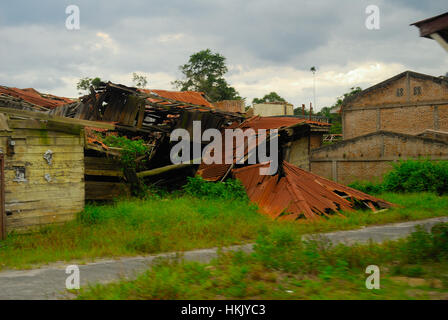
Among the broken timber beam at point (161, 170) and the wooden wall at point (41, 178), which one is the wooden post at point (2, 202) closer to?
the wooden wall at point (41, 178)

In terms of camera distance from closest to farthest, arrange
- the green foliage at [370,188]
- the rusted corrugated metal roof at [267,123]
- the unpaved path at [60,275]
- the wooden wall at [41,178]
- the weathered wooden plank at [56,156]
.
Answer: the unpaved path at [60,275]
the wooden wall at [41,178]
the weathered wooden plank at [56,156]
the green foliage at [370,188]
the rusted corrugated metal roof at [267,123]

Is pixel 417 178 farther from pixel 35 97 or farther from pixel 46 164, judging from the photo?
pixel 35 97

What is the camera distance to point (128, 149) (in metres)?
14.0

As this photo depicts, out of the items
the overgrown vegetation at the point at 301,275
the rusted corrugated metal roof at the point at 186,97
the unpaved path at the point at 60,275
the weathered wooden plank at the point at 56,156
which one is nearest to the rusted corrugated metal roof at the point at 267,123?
the rusted corrugated metal roof at the point at 186,97

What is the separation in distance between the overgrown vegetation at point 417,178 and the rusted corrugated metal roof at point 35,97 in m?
15.9

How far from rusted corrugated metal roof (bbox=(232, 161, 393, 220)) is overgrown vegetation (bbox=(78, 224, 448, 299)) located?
4.77 meters

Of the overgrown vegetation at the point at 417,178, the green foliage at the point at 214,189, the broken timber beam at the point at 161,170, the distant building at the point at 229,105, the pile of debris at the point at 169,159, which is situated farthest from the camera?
the distant building at the point at 229,105

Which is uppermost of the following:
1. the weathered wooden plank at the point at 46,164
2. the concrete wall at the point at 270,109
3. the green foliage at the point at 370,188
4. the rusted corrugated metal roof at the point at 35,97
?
the concrete wall at the point at 270,109

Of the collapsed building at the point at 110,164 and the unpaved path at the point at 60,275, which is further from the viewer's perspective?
the collapsed building at the point at 110,164

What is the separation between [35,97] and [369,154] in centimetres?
1722

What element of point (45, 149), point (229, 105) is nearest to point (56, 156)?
point (45, 149)

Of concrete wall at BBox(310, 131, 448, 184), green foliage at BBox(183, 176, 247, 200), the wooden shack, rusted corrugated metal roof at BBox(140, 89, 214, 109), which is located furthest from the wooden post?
rusted corrugated metal roof at BBox(140, 89, 214, 109)

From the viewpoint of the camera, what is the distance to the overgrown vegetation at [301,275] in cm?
480
